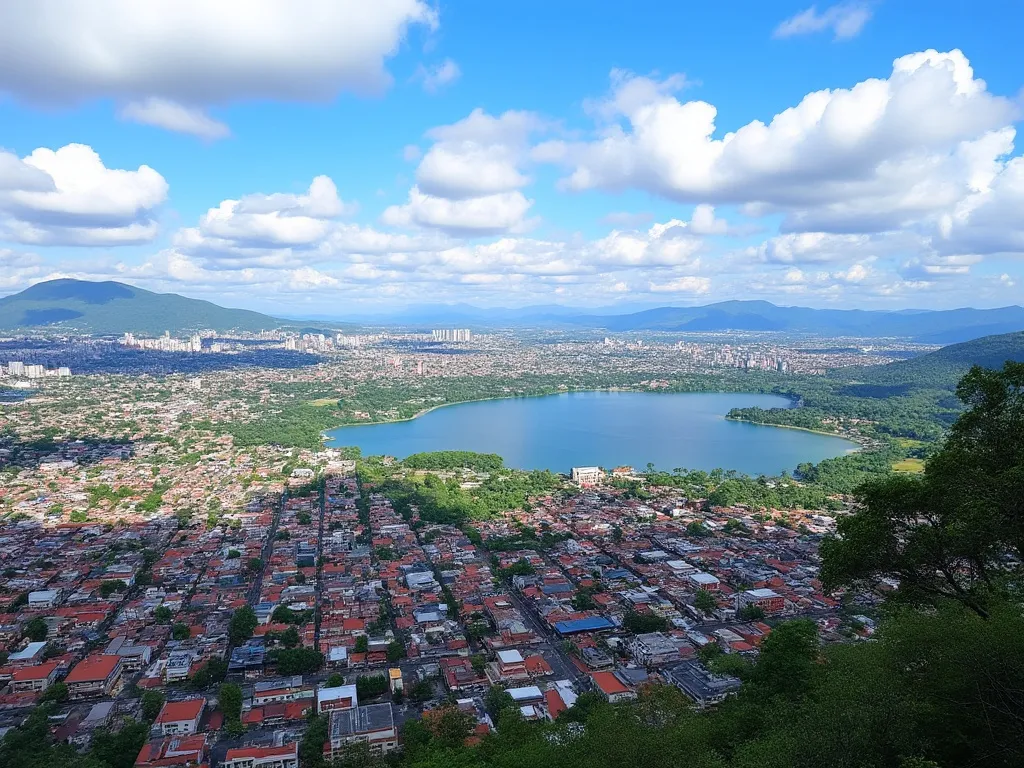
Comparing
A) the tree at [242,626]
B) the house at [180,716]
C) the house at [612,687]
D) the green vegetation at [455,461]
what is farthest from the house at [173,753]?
the green vegetation at [455,461]

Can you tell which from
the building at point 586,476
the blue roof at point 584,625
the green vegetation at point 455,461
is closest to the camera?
the blue roof at point 584,625

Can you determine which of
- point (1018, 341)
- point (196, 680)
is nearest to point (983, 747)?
point (196, 680)

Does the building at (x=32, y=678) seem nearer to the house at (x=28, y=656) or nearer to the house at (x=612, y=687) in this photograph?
the house at (x=28, y=656)

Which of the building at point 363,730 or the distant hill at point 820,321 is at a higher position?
the distant hill at point 820,321

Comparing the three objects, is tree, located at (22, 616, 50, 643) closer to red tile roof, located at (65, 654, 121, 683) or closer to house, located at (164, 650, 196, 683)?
red tile roof, located at (65, 654, 121, 683)

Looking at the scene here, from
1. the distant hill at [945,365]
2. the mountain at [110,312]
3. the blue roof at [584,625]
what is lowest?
the blue roof at [584,625]

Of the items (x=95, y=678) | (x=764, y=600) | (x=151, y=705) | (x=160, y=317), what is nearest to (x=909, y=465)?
(x=764, y=600)

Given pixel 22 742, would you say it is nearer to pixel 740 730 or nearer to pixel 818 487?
pixel 740 730
